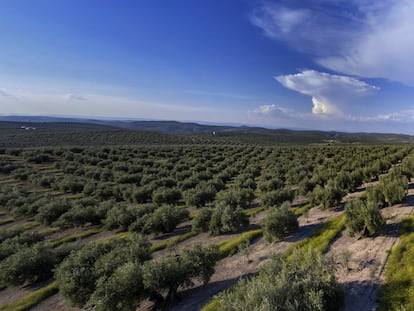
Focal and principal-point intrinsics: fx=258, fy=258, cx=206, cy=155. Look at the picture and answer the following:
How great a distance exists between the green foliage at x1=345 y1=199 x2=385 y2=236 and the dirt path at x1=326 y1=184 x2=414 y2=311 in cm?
49

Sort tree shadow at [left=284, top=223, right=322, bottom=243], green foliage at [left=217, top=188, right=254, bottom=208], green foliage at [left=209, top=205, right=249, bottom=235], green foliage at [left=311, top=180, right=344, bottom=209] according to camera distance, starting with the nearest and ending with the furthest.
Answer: tree shadow at [left=284, top=223, right=322, bottom=243] → green foliage at [left=209, top=205, right=249, bottom=235] → green foliage at [left=311, top=180, right=344, bottom=209] → green foliage at [left=217, top=188, right=254, bottom=208]

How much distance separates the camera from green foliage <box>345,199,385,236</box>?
1394 centimetres

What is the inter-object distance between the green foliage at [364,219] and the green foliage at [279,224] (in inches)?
154

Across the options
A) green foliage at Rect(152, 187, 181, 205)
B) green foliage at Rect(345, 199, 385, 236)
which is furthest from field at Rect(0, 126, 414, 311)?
green foliage at Rect(345, 199, 385, 236)

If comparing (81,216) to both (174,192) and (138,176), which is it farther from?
(138,176)

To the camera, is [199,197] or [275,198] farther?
[199,197]

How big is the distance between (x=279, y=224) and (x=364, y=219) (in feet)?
17.1

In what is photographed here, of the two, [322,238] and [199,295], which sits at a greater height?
[322,238]

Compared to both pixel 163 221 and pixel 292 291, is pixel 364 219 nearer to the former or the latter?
pixel 292 291

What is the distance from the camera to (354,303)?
9500 mm

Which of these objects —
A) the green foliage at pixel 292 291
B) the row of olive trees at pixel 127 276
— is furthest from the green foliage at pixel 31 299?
the green foliage at pixel 292 291

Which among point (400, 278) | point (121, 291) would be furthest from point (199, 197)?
point (400, 278)

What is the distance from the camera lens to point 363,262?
1202cm

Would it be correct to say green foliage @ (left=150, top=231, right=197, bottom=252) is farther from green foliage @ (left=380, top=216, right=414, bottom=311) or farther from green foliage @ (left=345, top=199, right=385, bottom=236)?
green foliage @ (left=380, top=216, right=414, bottom=311)
